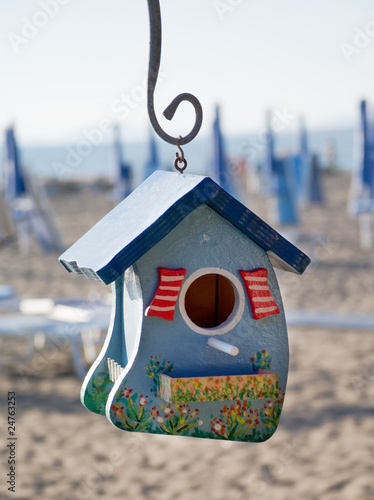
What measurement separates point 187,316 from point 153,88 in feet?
2.03

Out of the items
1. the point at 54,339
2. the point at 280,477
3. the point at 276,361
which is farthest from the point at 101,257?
the point at 54,339

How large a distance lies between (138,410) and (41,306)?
4827mm

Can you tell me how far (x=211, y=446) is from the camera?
4812 mm

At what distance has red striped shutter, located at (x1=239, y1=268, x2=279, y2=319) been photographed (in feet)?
6.29

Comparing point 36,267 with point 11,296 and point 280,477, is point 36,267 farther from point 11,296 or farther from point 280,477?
point 280,477

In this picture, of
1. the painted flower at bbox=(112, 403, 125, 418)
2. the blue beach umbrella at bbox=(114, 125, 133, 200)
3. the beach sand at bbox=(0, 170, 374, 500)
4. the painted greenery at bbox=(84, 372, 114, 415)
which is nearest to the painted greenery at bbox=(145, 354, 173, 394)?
the painted flower at bbox=(112, 403, 125, 418)

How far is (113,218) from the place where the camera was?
79.8 inches

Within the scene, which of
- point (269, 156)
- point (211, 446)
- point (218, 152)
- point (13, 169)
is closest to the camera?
point (211, 446)

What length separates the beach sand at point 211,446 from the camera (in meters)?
4.20

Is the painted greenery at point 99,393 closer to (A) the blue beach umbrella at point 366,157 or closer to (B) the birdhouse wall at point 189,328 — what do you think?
(B) the birdhouse wall at point 189,328

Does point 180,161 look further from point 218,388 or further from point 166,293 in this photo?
point 218,388

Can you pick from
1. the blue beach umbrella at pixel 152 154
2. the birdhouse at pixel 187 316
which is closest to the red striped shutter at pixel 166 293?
the birdhouse at pixel 187 316

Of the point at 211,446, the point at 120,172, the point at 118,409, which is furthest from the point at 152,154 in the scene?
the point at 118,409

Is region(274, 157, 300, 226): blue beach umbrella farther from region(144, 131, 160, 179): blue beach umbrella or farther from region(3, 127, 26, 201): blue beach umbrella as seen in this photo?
region(3, 127, 26, 201): blue beach umbrella
